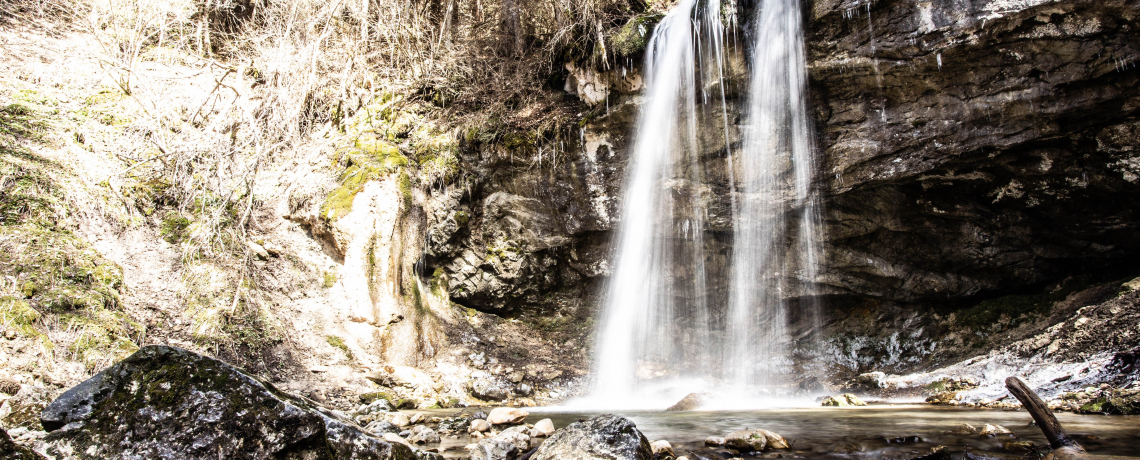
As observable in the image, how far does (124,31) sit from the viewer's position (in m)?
9.84

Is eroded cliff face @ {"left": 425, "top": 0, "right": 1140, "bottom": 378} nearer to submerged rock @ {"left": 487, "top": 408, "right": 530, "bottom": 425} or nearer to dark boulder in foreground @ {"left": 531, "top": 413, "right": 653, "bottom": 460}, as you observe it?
submerged rock @ {"left": 487, "top": 408, "right": 530, "bottom": 425}

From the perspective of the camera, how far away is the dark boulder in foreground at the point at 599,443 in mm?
3273

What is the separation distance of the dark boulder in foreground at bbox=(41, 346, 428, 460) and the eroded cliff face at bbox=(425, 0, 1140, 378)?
699 cm

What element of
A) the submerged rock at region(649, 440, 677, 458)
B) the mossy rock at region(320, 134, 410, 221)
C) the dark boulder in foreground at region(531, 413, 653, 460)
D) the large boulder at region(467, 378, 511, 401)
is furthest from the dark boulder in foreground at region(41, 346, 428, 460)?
the mossy rock at region(320, 134, 410, 221)

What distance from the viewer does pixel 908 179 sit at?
23.5 feet

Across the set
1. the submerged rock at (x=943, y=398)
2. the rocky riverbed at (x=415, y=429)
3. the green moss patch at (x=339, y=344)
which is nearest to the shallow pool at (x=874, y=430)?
the rocky riverbed at (x=415, y=429)

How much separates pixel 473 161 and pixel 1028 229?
8851mm

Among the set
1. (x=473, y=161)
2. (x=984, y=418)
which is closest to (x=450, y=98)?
(x=473, y=161)

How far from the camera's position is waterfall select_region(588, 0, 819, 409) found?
765cm

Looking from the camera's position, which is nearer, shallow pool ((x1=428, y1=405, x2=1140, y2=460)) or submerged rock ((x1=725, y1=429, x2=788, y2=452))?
shallow pool ((x1=428, y1=405, x2=1140, y2=460))

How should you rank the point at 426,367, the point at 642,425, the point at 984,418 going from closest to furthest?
the point at 984,418 < the point at 642,425 < the point at 426,367

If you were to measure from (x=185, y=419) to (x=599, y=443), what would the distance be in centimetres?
225

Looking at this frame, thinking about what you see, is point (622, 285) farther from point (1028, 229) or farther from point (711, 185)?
point (1028, 229)

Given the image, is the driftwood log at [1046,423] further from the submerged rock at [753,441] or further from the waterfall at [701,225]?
the waterfall at [701,225]
